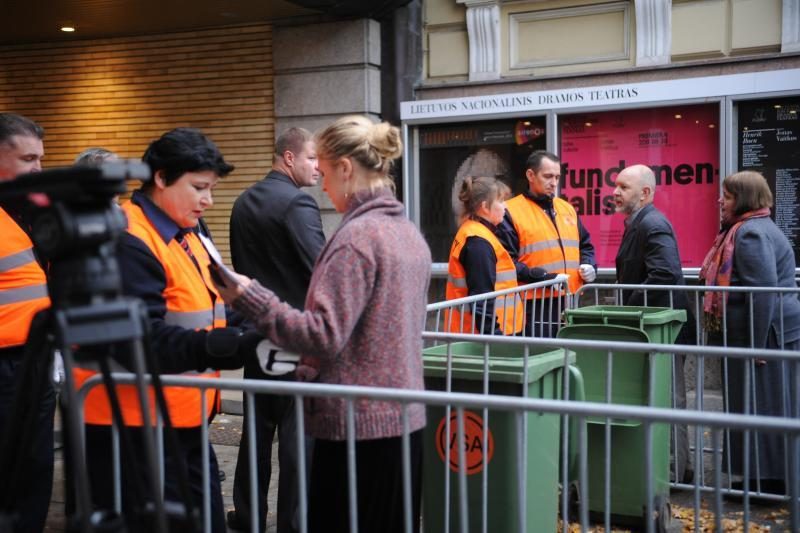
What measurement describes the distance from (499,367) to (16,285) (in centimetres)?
203

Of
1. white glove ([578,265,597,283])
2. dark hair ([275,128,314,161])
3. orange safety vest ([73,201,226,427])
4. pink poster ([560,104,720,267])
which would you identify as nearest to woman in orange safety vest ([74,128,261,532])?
orange safety vest ([73,201,226,427])

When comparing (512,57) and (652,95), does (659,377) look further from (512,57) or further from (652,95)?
(512,57)

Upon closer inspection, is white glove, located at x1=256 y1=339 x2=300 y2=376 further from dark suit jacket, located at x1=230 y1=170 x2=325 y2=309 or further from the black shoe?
the black shoe

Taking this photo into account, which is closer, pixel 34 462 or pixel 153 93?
pixel 34 462

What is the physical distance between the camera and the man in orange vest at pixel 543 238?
6.76m

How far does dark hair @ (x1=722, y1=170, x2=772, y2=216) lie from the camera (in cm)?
568

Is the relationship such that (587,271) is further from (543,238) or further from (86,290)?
(86,290)

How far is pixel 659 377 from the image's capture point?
491 cm

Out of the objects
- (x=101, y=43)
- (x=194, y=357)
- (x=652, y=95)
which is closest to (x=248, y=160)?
(x=101, y=43)

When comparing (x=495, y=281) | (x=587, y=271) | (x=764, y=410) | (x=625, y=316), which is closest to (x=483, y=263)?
(x=495, y=281)

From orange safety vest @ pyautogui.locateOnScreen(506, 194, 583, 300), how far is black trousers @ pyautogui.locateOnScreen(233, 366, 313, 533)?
8.73 feet

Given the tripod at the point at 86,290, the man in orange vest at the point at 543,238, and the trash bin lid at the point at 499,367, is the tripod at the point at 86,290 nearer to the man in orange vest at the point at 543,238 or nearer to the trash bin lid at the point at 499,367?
the trash bin lid at the point at 499,367

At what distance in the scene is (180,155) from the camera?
312 cm

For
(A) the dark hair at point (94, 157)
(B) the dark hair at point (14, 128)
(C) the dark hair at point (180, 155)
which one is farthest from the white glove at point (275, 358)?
(A) the dark hair at point (94, 157)
